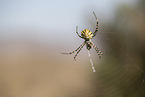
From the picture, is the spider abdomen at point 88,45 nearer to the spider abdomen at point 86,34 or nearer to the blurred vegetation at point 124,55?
the spider abdomen at point 86,34

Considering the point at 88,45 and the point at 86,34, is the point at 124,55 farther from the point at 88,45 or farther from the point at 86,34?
the point at 86,34

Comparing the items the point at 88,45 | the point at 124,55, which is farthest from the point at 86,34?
the point at 124,55

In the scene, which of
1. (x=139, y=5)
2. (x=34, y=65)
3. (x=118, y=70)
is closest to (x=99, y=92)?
(x=118, y=70)

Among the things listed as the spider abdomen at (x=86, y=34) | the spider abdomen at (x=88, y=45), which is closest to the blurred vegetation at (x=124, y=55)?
the spider abdomen at (x=88, y=45)

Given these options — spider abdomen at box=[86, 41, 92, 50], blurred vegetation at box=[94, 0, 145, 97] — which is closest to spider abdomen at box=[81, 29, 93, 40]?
spider abdomen at box=[86, 41, 92, 50]

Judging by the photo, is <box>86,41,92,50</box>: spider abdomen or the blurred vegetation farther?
the blurred vegetation

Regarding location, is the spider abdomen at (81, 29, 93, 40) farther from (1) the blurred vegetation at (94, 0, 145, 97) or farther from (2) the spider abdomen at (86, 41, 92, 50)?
(1) the blurred vegetation at (94, 0, 145, 97)

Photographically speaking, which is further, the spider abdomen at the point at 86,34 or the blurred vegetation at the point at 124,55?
the blurred vegetation at the point at 124,55

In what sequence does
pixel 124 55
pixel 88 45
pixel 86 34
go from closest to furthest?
pixel 86 34, pixel 88 45, pixel 124 55

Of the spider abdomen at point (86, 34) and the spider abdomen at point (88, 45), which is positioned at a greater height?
the spider abdomen at point (86, 34)
